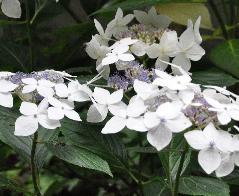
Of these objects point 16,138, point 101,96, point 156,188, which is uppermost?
point 101,96

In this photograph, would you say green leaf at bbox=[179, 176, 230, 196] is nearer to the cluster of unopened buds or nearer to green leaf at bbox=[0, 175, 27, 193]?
the cluster of unopened buds

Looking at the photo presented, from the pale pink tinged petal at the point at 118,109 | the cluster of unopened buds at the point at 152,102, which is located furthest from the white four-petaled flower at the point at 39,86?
the pale pink tinged petal at the point at 118,109

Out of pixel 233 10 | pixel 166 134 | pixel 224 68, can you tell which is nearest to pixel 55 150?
pixel 166 134

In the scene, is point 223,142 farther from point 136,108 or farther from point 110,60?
point 110,60

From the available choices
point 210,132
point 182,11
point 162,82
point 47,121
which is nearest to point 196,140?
point 210,132

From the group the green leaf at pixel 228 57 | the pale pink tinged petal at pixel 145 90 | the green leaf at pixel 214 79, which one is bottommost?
the green leaf at pixel 214 79

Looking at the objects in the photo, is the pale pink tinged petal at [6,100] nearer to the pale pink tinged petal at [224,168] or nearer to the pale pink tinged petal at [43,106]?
the pale pink tinged petal at [43,106]

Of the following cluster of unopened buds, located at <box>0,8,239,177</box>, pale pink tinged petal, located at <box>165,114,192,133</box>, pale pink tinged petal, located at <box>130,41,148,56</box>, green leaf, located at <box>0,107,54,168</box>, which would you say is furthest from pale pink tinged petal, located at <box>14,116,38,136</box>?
pale pink tinged petal, located at <box>130,41,148,56</box>

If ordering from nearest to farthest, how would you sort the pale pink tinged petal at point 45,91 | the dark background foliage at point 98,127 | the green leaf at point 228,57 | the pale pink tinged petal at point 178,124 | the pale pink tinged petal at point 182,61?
the pale pink tinged petal at point 178,124
the pale pink tinged petal at point 45,91
the dark background foliage at point 98,127
the pale pink tinged petal at point 182,61
the green leaf at point 228,57
